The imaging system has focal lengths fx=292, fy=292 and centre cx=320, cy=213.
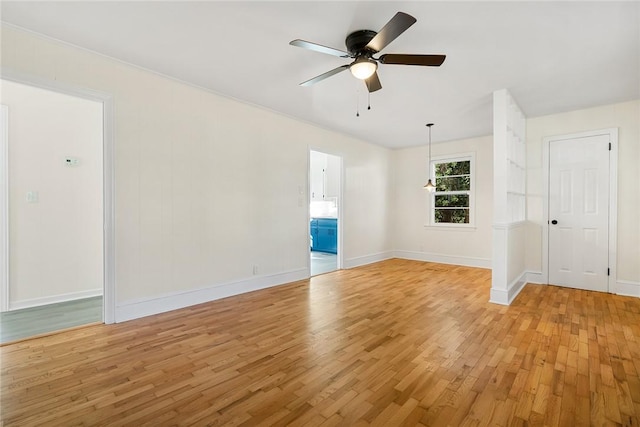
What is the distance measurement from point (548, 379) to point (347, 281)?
305 cm

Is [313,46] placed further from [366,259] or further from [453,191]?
[453,191]

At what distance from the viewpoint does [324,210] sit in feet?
29.4

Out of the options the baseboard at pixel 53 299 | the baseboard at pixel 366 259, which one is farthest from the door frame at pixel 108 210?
the baseboard at pixel 366 259

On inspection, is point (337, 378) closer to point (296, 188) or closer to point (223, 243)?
point (223, 243)

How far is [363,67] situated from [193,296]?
3209mm

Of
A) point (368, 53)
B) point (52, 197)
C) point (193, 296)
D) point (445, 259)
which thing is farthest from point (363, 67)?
point (445, 259)

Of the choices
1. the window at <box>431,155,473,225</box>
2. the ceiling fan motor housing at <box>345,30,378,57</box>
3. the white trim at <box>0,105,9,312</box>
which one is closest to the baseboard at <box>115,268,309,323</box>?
the white trim at <box>0,105,9,312</box>

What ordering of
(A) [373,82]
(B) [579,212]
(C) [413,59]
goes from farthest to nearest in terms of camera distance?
(B) [579,212]
(A) [373,82]
(C) [413,59]

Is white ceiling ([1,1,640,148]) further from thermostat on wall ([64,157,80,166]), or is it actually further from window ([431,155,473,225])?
window ([431,155,473,225])

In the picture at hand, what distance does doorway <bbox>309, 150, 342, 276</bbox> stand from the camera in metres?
7.55

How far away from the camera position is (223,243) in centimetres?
395

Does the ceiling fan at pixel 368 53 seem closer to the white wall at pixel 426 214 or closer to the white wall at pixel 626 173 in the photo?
the white wall at pixel 626 173

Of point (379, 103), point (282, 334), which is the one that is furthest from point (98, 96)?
point (379, 103)

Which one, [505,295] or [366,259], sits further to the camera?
[366,259]
